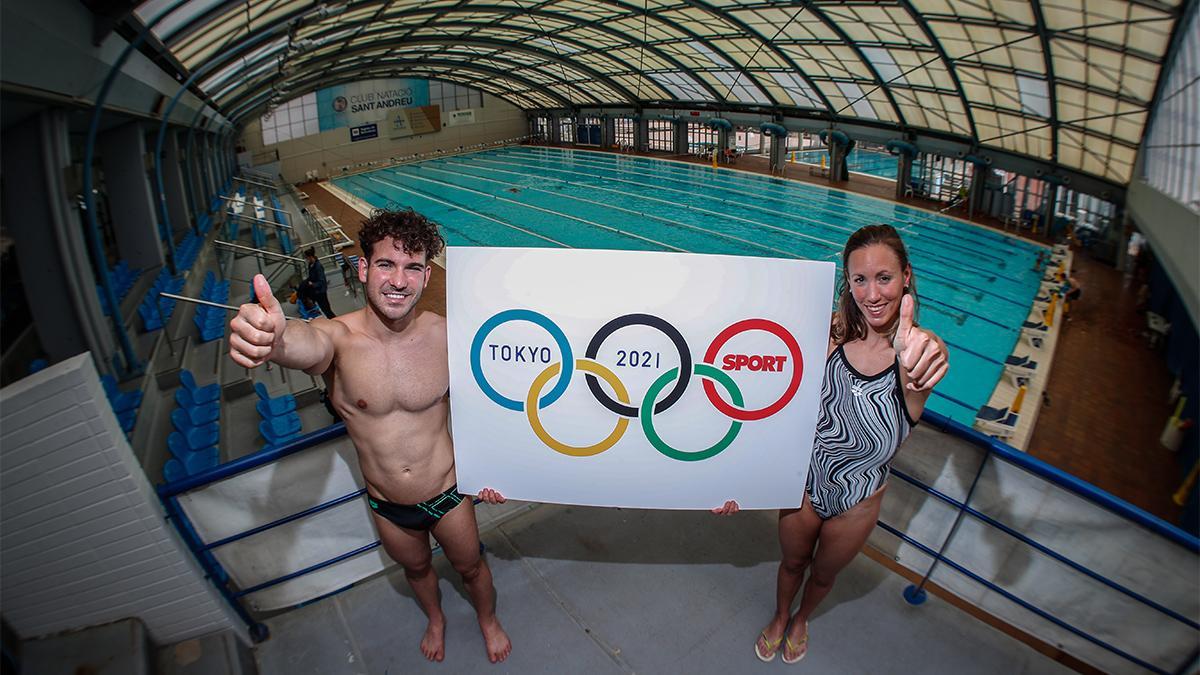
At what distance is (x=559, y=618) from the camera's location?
9.07 feet

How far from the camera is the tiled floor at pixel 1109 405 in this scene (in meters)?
7.23

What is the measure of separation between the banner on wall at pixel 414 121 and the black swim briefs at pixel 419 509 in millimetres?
42565

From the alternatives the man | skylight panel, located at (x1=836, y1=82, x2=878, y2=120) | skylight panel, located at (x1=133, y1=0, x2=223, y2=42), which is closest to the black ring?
the man

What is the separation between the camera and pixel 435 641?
103 inches

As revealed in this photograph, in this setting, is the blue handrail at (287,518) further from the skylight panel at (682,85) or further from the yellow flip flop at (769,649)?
the skylight panel at (682,85)

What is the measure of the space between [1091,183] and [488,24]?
22610 millimetres

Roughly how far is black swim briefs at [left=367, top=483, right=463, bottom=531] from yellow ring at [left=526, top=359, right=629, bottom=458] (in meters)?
0.50

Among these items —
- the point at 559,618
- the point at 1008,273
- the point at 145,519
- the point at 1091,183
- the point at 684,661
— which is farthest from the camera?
the point at 1091,183

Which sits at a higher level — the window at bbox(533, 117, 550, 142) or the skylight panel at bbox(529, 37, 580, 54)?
the skylight panel at bbox(529, 37, 580, 54)

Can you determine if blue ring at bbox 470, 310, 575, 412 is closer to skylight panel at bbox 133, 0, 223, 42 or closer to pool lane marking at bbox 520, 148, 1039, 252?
skylight panel at bbox 133, 0, 223, 42

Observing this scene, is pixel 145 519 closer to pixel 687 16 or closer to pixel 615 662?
pixel 615 662

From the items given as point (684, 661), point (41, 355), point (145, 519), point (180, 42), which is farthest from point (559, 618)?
point (180, 42)

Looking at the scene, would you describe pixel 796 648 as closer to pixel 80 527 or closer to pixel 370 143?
pixel 80 527

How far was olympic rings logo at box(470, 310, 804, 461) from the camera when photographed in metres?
1.94
